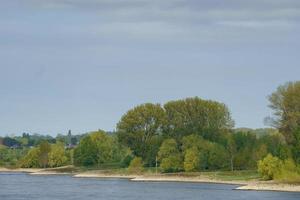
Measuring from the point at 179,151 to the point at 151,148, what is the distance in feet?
27.1

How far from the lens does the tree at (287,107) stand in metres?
136

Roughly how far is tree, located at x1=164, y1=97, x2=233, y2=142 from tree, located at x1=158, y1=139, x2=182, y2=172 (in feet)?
25.1

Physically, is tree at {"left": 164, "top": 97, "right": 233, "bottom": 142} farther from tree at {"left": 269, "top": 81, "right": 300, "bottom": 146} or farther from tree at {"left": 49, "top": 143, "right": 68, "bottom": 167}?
tree at {"left": 49, "top": 143, "right": 68, "bottom": 167}

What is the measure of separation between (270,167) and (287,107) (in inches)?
912

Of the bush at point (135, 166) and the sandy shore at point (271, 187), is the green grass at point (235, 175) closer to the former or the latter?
the sandy shore at point (271, 187)

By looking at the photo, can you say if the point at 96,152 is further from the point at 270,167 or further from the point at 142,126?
the point at 270,167

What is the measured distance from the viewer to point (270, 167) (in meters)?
116

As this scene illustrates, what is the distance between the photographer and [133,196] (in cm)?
9831

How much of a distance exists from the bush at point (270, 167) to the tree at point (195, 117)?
4234cm

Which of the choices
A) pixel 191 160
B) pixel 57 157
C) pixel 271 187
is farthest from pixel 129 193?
pixel 57 157

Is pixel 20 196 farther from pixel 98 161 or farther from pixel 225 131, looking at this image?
pixel 98 161

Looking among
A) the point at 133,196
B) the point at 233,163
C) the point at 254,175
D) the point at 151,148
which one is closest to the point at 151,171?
the point at 151,148

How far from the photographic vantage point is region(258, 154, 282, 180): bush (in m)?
115

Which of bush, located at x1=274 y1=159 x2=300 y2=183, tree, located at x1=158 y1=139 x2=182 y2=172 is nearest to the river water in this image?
bush, located at x1=274 y1=159 x2=300 y2=183
